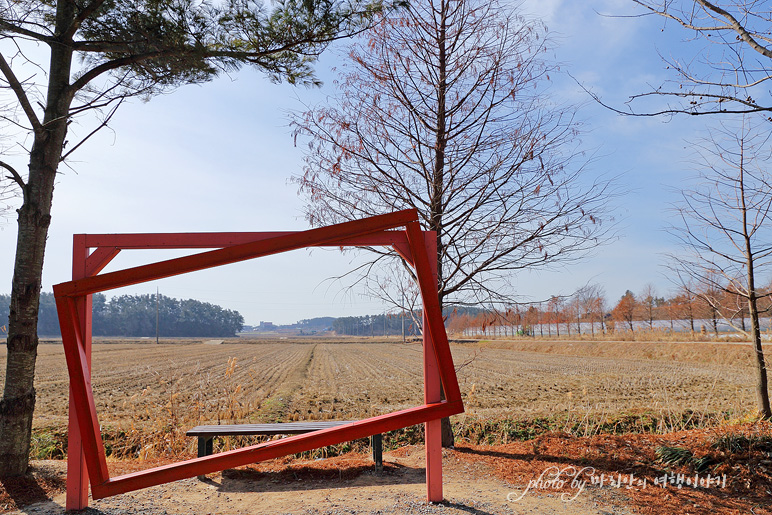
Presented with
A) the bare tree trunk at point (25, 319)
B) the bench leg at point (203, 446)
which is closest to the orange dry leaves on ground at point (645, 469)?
the bench leg at point (203, 446)

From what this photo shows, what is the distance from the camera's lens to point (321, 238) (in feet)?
13.2

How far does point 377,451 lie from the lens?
550cm

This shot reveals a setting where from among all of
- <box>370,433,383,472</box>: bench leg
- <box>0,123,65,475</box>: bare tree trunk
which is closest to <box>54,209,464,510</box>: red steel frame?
<box>370,433,383,472</box>: bench leg

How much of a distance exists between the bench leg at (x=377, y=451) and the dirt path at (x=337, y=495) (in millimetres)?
97

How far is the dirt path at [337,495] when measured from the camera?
4.38m

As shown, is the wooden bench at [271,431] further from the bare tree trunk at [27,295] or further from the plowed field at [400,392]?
the bare tree trunk at [27,295]

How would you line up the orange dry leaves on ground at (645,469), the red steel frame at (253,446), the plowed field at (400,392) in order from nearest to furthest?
the red steel frame at (253,446)
the orange dry leaves on ground at (645,469)
the plowed field at (400,392)

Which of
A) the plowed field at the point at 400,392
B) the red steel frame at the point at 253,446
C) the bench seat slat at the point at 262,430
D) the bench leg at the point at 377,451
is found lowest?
the plowed field at the point at 400,392

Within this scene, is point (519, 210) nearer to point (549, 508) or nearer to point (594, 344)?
point (549, 508)

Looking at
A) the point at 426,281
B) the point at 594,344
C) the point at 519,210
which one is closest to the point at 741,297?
the point at 519,210

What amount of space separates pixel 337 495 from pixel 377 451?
31.6 inches

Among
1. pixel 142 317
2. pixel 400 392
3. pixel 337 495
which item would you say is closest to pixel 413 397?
pixel 400 392

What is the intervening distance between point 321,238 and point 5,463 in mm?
4371

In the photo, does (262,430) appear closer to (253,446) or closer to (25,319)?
(253,446)
